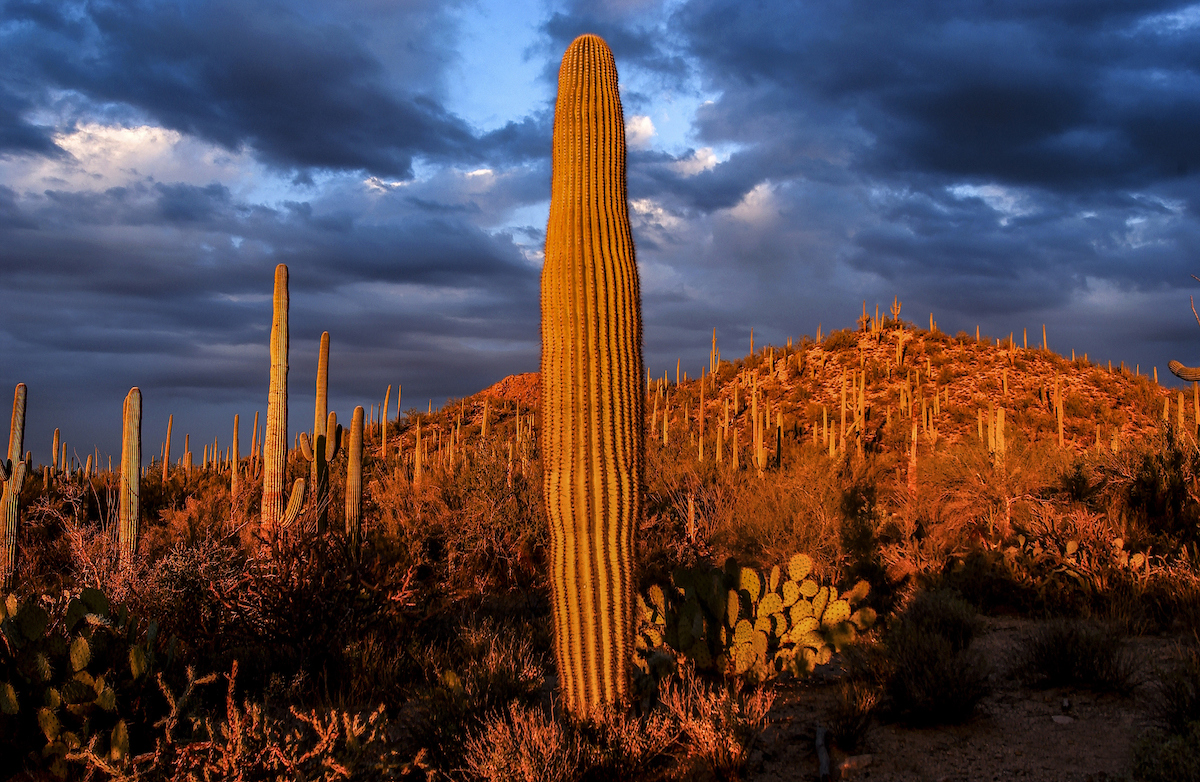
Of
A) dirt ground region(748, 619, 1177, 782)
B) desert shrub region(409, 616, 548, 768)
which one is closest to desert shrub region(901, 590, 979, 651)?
dirt ground region(748, 619, 1177, 782)

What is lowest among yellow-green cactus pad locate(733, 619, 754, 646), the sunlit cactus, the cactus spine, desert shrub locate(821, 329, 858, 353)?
yellow-green cactus pad locate(733, 619, 754, 646)

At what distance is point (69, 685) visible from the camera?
454cm

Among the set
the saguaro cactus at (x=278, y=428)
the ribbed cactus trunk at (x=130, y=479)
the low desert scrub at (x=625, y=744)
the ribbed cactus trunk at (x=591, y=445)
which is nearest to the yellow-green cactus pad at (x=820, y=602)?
the low desert scrub at (x=625, y=744)

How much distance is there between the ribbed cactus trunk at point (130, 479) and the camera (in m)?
9.71

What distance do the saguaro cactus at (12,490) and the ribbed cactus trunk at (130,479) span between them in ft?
5.26

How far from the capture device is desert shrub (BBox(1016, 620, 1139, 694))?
5852mm

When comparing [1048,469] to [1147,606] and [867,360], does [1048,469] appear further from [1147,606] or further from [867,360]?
[867,360]

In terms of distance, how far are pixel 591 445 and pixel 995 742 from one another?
3621 millimetres

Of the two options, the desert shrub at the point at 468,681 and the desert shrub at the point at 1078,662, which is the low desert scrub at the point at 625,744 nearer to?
the desert shrub at the point at 468,681

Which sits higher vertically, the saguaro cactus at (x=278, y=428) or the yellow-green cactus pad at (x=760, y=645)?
the saguaro cactus at (x=278, y=428)

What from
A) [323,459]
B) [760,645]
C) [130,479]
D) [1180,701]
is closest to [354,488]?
[323,459]

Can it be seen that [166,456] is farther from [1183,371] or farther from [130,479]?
[1183,371]

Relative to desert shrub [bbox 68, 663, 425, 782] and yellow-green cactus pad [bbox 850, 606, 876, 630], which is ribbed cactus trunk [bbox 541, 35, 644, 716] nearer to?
desert shrub [bbox 68, 663, 425, 782]

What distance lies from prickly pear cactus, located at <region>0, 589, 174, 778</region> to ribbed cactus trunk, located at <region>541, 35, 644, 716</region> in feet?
8.88
